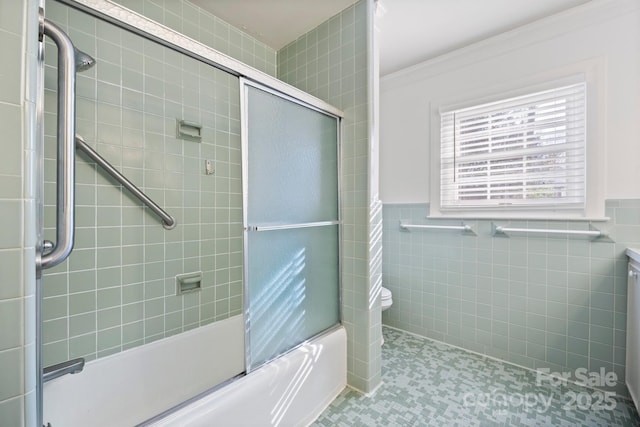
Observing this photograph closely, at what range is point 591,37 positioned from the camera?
1.63 metres

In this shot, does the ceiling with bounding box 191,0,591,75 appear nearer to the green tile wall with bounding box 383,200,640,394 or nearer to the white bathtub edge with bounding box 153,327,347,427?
the green tile wall with bounding box 383,200,640,394

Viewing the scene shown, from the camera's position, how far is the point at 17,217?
0.53m

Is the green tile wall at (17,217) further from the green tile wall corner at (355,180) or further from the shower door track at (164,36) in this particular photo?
the green tile wall corner at (355,180)

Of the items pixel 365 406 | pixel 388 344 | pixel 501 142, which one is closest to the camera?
pixel 365 406

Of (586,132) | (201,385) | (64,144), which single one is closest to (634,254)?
(586,132)

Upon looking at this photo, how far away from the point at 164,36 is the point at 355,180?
44.2 inches

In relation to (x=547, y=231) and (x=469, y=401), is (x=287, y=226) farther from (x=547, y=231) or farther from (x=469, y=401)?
(x=547, y=231)

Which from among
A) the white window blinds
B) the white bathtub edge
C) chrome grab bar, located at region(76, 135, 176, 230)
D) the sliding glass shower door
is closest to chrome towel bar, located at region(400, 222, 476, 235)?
the white window blinds

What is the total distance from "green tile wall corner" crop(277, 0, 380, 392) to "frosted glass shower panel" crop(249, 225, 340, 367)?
11 centimetres

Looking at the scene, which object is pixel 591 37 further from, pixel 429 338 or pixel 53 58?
pixel 53 58

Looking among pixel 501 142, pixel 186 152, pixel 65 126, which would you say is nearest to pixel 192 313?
pixel 186 152

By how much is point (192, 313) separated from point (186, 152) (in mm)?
979

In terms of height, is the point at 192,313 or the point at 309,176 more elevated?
the point at 309,176

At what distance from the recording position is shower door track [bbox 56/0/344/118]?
2.92 feet
